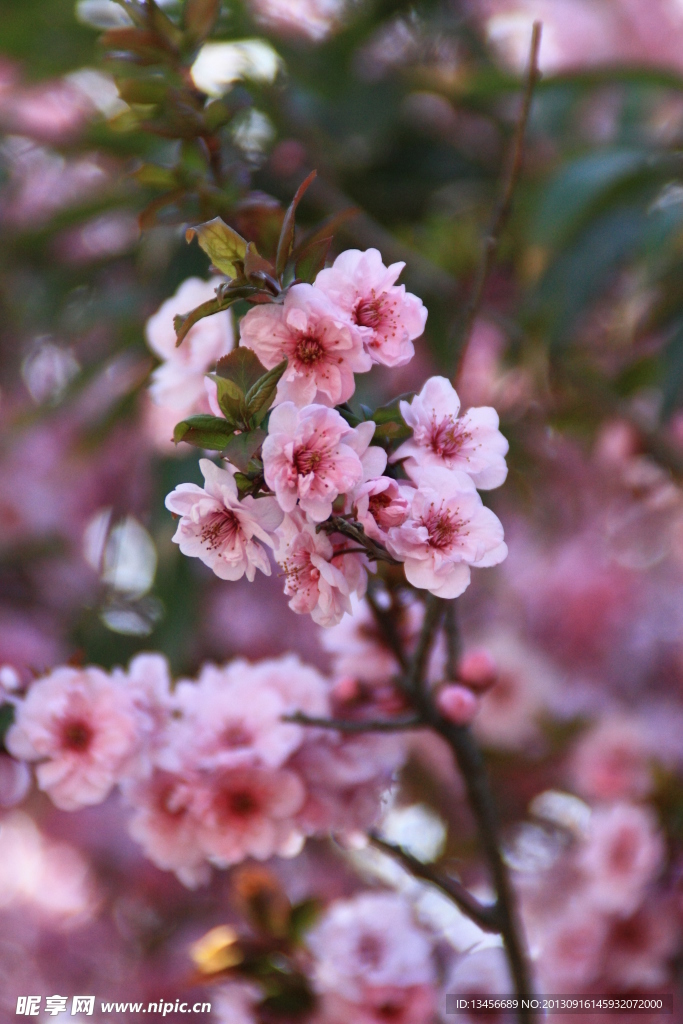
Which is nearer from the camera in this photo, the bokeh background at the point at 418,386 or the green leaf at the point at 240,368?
the green leaf at the point at 240,368

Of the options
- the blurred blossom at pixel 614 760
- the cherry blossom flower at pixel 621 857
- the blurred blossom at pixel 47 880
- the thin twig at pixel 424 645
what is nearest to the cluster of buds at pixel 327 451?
the thin twig at pixel 424 645

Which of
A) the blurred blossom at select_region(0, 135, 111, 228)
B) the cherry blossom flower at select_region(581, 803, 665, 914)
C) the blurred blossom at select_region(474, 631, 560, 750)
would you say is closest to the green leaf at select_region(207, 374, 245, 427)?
the cherry blossom flower at select_region(581, 803, 665, 914)

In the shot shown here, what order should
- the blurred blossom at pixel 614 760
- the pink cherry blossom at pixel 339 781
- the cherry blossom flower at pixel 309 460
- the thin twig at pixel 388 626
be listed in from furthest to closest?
the blurred blossom at pixel 614 760 → the pink cherry blossom at pixel 339 781 → the thin twig at pixel 388 626 → the cherry blossom flower at pixel 309 460

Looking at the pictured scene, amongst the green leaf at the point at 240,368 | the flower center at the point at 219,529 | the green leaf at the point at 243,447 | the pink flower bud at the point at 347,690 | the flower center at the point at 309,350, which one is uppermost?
the flower center at the point at 309,350

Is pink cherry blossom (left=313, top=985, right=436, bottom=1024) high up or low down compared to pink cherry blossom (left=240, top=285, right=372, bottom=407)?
down

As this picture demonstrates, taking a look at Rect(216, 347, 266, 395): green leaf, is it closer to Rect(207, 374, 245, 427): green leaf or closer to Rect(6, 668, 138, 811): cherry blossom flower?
Rect(207, 374, 245, 427): green leaf

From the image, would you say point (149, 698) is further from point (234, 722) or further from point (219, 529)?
point (219, 529)

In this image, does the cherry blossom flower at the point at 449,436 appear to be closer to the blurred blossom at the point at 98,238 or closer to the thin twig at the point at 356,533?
the thin twig at the point at 356,533
